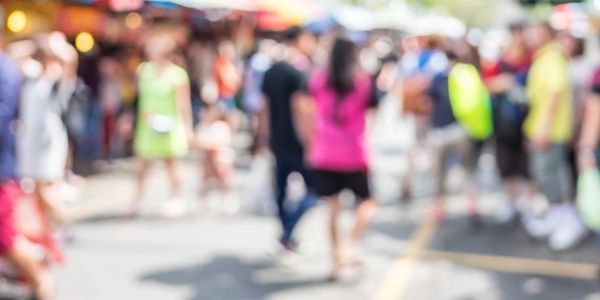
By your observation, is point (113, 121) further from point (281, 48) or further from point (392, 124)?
point (392, 124)

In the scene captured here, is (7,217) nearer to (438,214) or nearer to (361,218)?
(361,218)

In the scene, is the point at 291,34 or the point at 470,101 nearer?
the point at 291,34

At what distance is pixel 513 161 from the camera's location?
26.8ft

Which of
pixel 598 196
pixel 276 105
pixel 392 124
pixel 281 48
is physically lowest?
pixel 392 124

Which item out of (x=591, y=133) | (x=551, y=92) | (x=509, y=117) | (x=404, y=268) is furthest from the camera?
(x=509, y=117)

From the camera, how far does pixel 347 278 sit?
6430 millimetres

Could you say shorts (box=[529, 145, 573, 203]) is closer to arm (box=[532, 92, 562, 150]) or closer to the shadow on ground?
arm (box=[532, 92, 562, 150])

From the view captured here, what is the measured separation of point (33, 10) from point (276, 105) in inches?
237

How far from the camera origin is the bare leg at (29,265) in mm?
5133

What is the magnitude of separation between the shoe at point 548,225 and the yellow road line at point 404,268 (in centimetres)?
91

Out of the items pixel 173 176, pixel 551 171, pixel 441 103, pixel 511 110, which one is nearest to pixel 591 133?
pixel 551 171

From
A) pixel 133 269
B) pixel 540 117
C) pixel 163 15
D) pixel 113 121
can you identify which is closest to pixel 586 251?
pixel 540 117

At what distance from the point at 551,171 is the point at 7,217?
4.50 meters

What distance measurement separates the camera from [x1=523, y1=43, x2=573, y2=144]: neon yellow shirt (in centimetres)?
715
